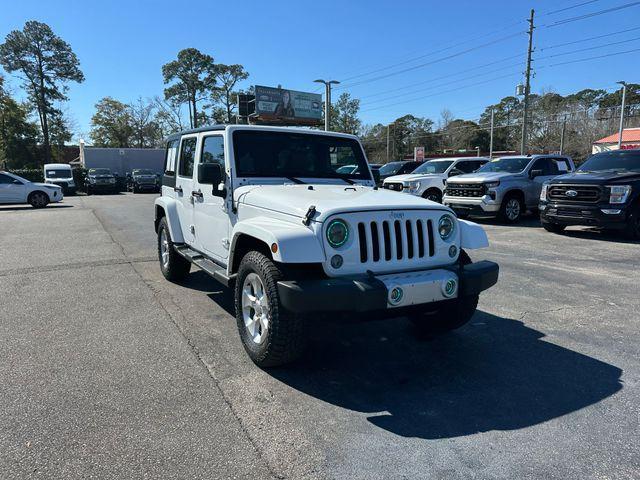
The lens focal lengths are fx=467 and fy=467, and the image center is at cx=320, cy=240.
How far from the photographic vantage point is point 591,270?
732 cm

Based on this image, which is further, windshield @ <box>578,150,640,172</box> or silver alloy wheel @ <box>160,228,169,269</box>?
windshield @ <box>578,150,640,172</box>

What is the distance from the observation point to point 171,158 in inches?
264

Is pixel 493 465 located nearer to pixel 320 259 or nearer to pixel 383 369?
pixel 383 369

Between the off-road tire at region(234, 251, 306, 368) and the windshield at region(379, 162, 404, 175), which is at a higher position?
the windshield at region(379, 162, 404, 175)

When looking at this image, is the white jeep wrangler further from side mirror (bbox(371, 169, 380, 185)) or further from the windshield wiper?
side mirror (bbox(371, 169, 380, 185))

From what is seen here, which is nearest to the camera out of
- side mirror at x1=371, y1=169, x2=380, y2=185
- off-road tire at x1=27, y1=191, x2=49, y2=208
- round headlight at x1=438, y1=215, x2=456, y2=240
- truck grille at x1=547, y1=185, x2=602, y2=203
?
round headlight at x1=438, y1=215, x2=456, y2=240

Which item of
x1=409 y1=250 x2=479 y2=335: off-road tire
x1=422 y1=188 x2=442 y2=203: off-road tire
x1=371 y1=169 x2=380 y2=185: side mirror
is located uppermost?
x1=371 y1=169 x2=380 y2=185: side mirror

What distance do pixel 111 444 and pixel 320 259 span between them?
1742 millimetres

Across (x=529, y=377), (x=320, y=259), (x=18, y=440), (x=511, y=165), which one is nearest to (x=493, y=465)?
(x=529, y=377)

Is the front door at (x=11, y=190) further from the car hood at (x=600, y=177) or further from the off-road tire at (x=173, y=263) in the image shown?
the car hood at (x=600, y=177)

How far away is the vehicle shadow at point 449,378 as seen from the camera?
10.3 ft

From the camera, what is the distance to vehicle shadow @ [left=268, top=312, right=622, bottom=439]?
312 cm

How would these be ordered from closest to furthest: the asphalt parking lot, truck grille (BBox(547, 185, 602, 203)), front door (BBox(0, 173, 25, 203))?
the asphalt parking lot
truck grille (BBox(547, 185, 602, 203))
front door (BBox(0, 173, 25, 203))

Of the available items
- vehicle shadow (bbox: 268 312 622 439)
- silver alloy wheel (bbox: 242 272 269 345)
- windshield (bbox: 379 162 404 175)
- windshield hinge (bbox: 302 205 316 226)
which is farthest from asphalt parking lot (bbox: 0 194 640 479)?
windshield (bbox: 379 162 404 175)
